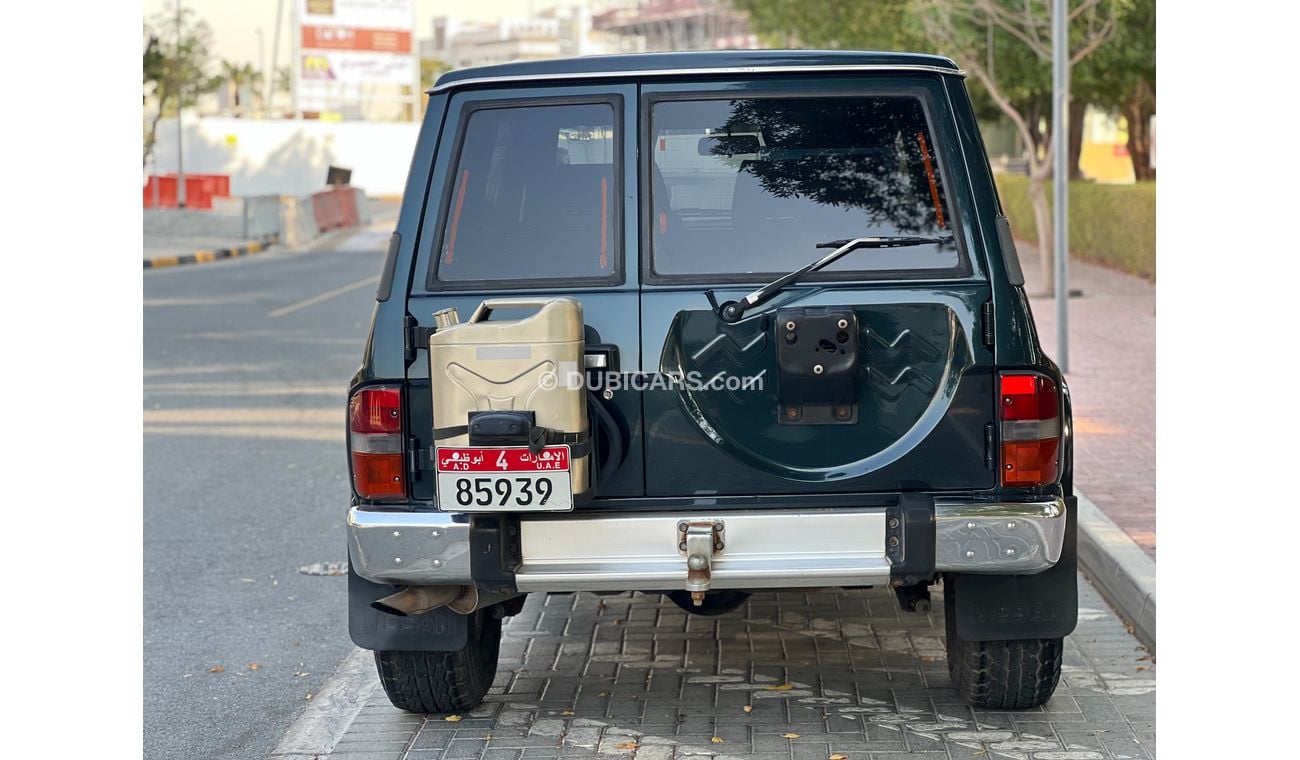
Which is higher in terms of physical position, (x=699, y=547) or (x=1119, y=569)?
(x=699, y=547)

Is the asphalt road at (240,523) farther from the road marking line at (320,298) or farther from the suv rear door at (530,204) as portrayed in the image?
the suv rear door at (530,204)

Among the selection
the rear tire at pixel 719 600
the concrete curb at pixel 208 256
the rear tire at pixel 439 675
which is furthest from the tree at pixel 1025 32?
the rear tire at pixel 439 675

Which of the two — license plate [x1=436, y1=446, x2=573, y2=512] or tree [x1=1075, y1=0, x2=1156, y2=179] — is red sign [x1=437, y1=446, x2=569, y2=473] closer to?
license plate [x1=436, y1=446, x2=573, y2=512]

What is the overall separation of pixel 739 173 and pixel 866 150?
37cm

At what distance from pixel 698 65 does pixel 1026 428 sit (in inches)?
54.2

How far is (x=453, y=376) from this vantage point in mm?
4238

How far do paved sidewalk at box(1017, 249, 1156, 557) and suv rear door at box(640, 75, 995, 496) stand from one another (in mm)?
2731

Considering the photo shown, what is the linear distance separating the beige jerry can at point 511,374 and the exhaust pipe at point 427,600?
0.58 metres

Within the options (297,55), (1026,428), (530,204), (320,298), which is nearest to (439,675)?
(530,204)

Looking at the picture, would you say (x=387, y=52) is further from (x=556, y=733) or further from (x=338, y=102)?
(x=556, y=733)

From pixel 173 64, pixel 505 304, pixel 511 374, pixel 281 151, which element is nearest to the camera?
pixel 511 374

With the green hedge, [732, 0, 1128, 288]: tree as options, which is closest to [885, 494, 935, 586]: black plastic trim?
[732, 0, 1128, 288]: tree

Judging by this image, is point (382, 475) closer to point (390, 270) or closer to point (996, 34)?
Answer: point (390, 270)

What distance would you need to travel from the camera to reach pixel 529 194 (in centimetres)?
468
